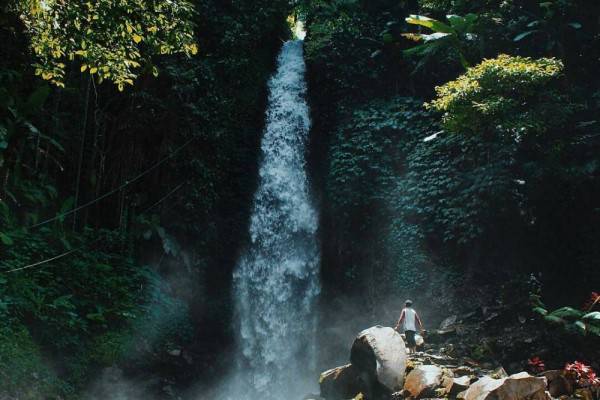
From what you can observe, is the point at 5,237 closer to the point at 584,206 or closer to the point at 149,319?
the point at 149,319

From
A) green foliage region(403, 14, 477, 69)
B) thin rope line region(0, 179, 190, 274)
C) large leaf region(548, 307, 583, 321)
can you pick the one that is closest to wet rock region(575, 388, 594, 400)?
large leaf region(548, 307, 583, 321)

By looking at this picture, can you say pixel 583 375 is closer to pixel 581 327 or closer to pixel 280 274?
pixel 581 327

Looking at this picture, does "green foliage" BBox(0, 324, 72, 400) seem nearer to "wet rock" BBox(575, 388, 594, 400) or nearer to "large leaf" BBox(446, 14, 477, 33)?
"wet rock" BBox(575, 388, 594, 400)

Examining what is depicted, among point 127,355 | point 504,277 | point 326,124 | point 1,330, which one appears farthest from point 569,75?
point 1,330

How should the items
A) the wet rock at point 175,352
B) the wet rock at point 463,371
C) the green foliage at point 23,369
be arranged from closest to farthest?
the green foliage at point 23,369
the wet rock at point 463,371
the wet rock at point 175,352

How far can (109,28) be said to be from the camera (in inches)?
202

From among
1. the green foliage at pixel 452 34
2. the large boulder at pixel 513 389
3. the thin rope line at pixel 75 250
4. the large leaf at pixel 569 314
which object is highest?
the green foliage at pixel 452 34

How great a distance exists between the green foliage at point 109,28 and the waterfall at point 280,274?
8914mm

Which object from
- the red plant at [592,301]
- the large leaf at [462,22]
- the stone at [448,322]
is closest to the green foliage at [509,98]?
the large leaf at [462,22]

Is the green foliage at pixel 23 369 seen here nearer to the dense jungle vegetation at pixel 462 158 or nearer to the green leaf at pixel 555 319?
the dense jungle vegetation at pixel 462 158

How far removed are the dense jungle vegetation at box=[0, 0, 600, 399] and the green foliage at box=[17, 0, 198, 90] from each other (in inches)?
7.8

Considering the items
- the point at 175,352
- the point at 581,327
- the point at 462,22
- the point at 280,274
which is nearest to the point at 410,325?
the point at 581,327

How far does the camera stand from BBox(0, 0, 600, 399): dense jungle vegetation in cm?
924

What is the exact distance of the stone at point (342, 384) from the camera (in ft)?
25.7
